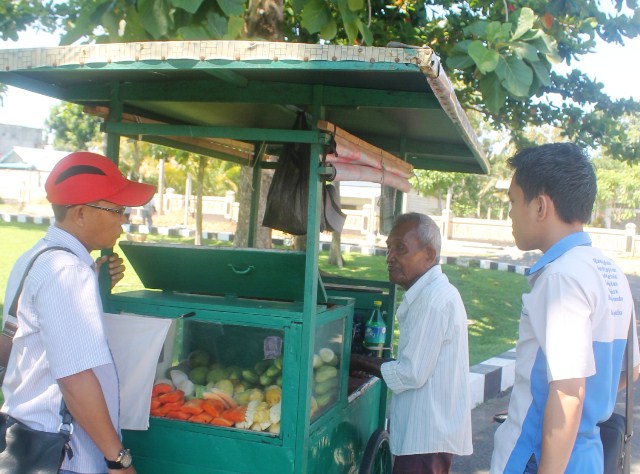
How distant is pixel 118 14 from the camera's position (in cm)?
341

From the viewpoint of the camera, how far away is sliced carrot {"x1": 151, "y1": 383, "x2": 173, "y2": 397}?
101 inches

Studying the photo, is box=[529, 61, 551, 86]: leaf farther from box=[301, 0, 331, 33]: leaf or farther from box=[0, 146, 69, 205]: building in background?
box=[0, 146, 69, 205]: building in background

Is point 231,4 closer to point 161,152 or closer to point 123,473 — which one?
point 123,473

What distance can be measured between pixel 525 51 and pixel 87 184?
5.97 feet

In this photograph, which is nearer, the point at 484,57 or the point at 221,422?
the point at 221,422

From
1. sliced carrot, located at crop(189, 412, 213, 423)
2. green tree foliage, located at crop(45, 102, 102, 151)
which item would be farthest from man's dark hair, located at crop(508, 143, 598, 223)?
green tree foliage, located at crop(45, 102, 102, 151)

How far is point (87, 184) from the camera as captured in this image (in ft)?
6.77

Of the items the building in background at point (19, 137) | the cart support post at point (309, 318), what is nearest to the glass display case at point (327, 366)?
the cart support post at point (309, 318)

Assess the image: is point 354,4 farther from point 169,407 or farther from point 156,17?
point 169,407

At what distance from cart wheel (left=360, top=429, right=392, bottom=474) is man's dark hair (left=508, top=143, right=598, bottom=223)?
5.58ft

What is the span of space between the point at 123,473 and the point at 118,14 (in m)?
2.39

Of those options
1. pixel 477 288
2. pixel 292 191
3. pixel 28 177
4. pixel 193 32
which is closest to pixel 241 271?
pixel 292 191

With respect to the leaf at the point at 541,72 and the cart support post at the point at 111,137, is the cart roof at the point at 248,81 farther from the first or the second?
the leaf at the point at 541,72

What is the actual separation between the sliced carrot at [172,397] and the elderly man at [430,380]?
829 millimetres
